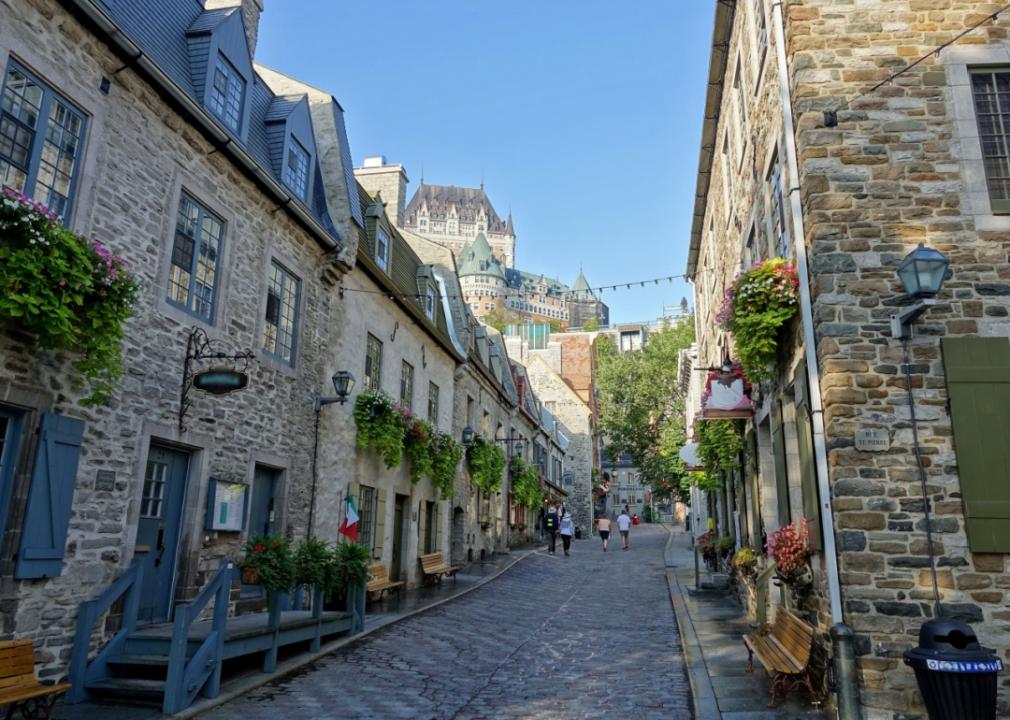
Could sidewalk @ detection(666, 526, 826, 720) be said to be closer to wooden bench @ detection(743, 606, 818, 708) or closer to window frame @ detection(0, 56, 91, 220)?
wooden bench @ detection(743, 606, 818, 708)

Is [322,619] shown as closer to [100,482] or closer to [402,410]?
[100,482]

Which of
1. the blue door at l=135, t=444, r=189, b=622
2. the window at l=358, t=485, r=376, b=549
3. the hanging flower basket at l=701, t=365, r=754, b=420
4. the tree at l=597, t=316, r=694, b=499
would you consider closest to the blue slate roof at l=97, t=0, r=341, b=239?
the blue door at l=135, t=444, r=189, b=622

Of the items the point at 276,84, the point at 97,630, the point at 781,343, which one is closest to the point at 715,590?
the point at 781,343

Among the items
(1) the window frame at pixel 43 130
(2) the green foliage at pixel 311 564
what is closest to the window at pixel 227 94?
(1) the window frame at pixel 43 130

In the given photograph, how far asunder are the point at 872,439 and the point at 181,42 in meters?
9.55

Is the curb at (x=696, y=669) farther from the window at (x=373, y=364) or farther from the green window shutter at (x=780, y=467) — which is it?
the window at (x=373, y=364)

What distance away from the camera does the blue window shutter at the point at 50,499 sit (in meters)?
6.42

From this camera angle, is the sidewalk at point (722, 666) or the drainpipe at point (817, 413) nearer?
the drainpipe at point (817, 413)

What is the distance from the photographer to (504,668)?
28.7ft

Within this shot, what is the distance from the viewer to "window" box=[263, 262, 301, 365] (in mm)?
11031

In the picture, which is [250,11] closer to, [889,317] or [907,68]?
[907,68]

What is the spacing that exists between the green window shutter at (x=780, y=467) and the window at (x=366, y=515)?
778 centimetres

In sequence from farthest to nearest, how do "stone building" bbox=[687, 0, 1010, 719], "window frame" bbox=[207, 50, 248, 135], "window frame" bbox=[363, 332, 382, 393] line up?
"window frame" bbox=[363, 332, 382, 393] < "window frame" bbox=[207, 50, 248, 135] < "stone building" bbox=[687, 0, 1010, 719]

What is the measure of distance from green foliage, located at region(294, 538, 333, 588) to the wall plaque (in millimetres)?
6172
